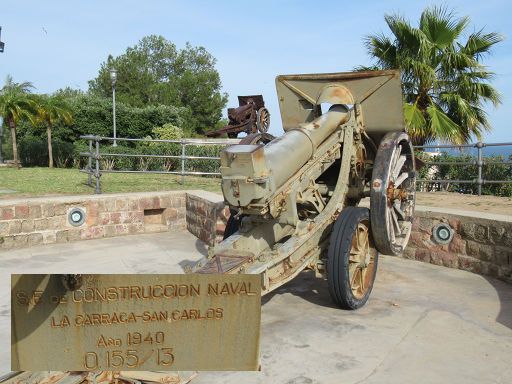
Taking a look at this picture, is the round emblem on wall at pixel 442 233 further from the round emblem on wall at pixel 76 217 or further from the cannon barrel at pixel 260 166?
the round emblem on wall at pixel 76 217

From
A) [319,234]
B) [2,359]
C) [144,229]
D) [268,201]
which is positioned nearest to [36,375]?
[2,359]

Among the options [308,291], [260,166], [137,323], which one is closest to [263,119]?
[308,291]

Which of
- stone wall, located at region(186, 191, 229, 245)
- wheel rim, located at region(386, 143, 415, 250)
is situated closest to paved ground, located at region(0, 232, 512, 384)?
wheel rim, located at region(386, 143, 415, 250)

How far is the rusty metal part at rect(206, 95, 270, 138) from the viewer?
1288cm

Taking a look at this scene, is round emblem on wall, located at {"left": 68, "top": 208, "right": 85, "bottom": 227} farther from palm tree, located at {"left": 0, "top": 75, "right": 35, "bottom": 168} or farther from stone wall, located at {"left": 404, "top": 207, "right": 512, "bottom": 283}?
palm tree, located at {"left": 0, "top": 75, "right": 35, "bottom": 168}

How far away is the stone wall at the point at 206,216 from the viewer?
725cm

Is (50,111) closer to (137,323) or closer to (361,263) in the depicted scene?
(361,263)

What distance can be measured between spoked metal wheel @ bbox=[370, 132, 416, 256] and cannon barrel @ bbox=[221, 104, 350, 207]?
70 cm

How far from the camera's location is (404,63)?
10.6 meters

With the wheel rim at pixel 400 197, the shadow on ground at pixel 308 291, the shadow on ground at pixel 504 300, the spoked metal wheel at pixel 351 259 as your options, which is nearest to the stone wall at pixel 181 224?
the shadow on ground at pixel 504 300

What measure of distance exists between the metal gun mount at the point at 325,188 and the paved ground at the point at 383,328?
35 centimetres

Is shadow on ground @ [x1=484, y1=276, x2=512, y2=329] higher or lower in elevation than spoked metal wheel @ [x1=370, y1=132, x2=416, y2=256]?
lower

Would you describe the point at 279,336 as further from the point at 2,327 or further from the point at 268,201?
the point at 2,327

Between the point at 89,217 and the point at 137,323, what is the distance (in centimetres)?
608
